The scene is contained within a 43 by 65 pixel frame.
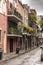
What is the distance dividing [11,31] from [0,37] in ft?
15.7

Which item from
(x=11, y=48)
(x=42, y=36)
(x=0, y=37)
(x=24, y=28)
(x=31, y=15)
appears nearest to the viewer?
(x=0, y=37)

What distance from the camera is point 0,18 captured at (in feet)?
116

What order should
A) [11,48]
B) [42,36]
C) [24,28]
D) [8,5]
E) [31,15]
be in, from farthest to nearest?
1. [42,36]
2. [31,15]
3. [24,28]
4. [11,48]
5. [8,5]

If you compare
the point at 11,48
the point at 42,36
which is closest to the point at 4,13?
the point at 11,48

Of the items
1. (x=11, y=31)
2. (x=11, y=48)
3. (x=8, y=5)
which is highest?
(x=8, y=5)

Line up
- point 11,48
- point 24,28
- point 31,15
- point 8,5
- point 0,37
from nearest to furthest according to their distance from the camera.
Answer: point 0,37 → point 8,5 → point 11,48 → point 24,28 → point 31,15


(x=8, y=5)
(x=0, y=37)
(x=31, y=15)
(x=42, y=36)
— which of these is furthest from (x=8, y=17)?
(x=42, y=36)

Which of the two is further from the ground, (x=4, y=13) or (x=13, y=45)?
(x=4, y=13)

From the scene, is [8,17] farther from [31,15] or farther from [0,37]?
[31,15]

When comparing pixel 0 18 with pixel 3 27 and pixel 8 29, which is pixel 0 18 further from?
pixel 8 29

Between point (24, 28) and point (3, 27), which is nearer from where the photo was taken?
point (3, 27)

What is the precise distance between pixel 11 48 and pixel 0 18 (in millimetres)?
8802

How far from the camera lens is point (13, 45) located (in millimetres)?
44219

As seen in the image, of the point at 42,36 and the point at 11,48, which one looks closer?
the point at 11,48
